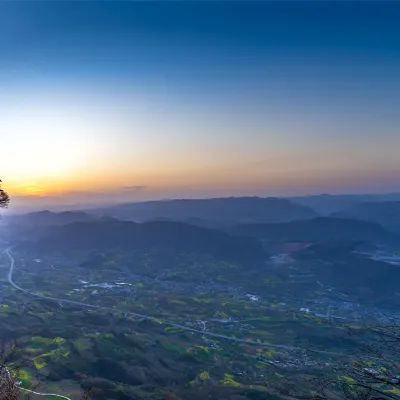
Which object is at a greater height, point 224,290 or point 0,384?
point 0,384

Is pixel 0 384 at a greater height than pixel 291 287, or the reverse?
pixel 0 384

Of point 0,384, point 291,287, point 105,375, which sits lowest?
point 291,287

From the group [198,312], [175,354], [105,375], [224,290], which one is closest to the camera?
[105,375]

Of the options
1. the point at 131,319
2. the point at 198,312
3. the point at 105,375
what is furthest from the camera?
the point at 198,312

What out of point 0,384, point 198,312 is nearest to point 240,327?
point 198,312

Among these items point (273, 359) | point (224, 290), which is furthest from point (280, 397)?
point (224, 290)

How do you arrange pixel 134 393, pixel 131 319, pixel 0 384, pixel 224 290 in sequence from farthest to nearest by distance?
pixel 224 290 → pixel 131 319 → pixel 134 393 → pixel 0 384

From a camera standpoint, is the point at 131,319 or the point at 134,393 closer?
the point at 134,393

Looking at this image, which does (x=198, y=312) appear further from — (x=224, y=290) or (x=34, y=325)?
(x=34, y=325)

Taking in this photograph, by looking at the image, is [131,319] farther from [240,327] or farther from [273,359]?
[273,359]
